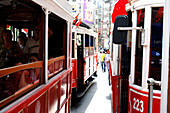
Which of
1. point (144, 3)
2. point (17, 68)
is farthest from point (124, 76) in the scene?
point (17, 68)

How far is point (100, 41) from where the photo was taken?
49.9 meters

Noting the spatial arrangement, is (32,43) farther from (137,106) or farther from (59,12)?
(137,106)

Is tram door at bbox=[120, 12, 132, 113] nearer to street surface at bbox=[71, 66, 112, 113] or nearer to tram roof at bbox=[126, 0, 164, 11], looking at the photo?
tram roof at bbox=[126, 0, 164, 11]

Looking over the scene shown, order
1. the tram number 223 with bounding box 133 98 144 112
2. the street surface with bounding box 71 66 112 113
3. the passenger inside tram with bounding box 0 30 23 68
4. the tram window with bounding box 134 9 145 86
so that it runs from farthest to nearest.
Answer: the street surface with bounding box 71 66 112 113, the tram window with bounding box 134 9 145 86, the tram number 223 with bounding box 133 98 144 112, the passenger inside tram with bounding box 0 30 23 68

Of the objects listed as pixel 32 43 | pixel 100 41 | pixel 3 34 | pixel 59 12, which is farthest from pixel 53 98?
pixel 100 41

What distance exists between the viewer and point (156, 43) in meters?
2.37

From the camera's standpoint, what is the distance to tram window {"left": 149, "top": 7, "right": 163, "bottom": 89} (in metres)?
2.33

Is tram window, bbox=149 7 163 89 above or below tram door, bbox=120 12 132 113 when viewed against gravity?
above

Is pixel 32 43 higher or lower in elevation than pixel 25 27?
lower

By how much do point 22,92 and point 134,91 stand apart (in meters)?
1.55

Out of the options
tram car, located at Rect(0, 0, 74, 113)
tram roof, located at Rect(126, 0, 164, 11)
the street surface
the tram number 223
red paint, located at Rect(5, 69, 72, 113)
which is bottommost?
the street surface

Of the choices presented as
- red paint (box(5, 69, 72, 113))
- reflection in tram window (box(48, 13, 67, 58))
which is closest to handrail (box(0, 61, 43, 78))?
red paint (box(5, 69, 72, 113))

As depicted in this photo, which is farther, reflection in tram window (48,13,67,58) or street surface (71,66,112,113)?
street surface (71,66,112,113)

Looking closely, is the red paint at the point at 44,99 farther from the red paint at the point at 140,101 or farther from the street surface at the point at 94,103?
the street surface at the point at 94,103
